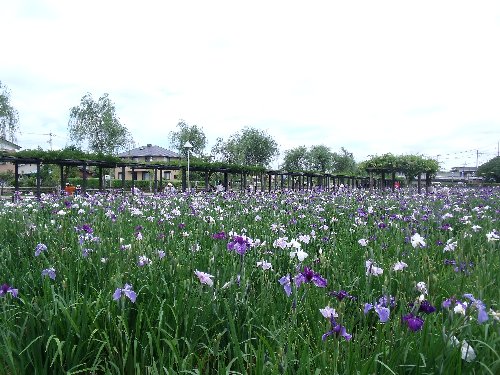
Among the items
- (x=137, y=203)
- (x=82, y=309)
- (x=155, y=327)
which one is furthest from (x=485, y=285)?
(x=137, y=203)

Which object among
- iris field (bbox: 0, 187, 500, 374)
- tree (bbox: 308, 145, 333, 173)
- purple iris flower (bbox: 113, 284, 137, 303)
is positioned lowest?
iris field (bbox: 0, 187, 500, 374)

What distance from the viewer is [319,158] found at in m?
76.6

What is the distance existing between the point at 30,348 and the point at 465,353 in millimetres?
2086

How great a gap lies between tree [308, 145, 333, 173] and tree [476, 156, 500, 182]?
120ft

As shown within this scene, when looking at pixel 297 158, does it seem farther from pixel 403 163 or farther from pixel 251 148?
pixel 403 163

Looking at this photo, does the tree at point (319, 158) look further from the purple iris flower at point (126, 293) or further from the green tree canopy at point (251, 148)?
the purple iris flower at point (126, 293)

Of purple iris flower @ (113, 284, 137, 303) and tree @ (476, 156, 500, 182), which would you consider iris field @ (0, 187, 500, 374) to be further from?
tree @ (476, 156, 500, 182)

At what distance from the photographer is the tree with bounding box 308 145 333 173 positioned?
250ft

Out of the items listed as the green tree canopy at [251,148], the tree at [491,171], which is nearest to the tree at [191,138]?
the green tree canopy at [251,148]

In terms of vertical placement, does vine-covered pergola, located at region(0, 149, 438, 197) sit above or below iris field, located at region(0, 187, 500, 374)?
above

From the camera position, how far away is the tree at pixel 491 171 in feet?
276

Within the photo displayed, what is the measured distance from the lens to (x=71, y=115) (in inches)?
2312

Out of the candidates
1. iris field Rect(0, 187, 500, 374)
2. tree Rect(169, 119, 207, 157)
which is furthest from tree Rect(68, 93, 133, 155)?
iris field Rect(0, 187, 500, 374)

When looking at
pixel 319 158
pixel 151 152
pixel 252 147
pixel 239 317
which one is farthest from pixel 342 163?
pixel 239 317
